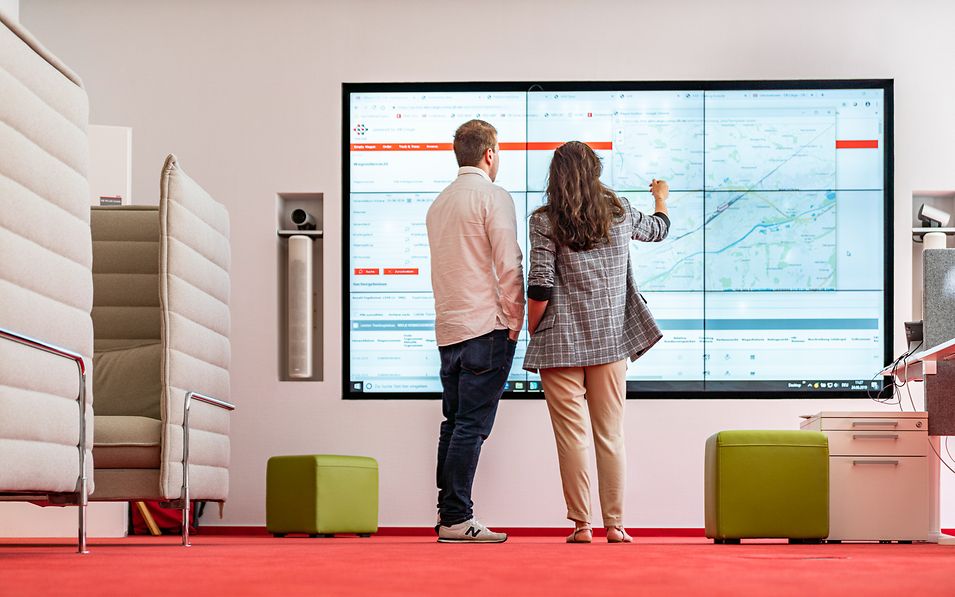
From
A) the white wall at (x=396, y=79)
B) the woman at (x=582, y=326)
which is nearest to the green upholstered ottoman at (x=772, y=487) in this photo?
the woman at (x=582, y=326)

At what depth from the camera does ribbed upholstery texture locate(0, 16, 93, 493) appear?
10.1 feet

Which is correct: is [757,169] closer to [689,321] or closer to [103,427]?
[689,321]

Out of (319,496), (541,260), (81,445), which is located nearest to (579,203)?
(541,260)

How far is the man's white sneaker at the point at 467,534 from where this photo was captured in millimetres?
4359

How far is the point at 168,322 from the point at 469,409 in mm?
1107

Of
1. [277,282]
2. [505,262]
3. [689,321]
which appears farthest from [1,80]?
[689,321]

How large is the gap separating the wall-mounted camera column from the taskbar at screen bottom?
2.54ft

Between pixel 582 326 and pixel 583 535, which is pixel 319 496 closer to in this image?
pixel 583 535

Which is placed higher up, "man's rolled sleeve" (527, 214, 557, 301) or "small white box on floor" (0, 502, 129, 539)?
"man's rolled sleeve" (527, 214, 557, 301)

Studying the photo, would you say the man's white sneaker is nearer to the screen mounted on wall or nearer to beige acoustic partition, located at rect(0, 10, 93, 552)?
beige acoustic partition, located at rect(0, 10, 93, 552)

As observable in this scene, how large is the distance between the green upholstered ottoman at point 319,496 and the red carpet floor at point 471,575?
2611 millimetres

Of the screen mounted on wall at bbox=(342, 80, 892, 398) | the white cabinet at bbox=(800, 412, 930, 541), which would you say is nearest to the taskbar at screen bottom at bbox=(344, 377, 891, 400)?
the screen mounted on wall at bbox=(342, 80, 892, 398)

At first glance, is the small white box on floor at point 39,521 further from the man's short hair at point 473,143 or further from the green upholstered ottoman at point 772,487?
the green upholstered ottoman at point 772,487

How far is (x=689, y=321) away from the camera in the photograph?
22.0 feet
